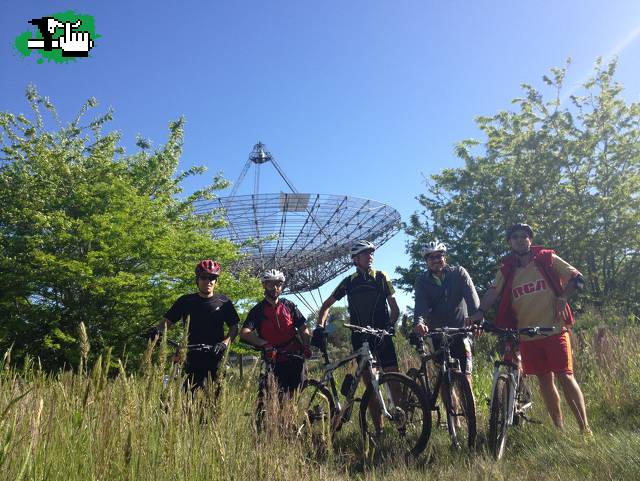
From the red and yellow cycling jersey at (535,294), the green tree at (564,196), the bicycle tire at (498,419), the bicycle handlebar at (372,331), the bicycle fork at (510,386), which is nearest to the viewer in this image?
the bicycle tire at (498,419)

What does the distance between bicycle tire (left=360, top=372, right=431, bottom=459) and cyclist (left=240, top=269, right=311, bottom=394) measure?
0.87 m

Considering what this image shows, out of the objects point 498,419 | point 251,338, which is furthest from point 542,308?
point 251,338

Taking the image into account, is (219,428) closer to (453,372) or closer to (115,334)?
(453,372)

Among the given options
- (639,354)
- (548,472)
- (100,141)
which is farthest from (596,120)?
(548,472)

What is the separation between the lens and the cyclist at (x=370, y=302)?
5641 mm

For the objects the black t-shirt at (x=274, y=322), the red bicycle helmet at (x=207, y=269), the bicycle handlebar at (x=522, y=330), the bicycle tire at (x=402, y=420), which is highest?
the red bicycle helmet at (x=207, y=269)

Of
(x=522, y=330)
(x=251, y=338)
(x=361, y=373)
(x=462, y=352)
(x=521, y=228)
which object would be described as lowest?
(x=361, y=373)

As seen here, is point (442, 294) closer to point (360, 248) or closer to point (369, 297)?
point (369, 297)

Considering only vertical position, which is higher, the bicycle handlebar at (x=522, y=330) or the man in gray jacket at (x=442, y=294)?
the man in gray jacket at (x=442, y=294)

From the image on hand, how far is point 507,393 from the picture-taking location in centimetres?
447

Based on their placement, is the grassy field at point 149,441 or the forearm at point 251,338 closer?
the grassy field at point 149,441

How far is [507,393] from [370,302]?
182 cm

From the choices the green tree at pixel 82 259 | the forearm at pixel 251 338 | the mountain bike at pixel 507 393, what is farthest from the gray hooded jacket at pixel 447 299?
the green tree at pixel 82 259

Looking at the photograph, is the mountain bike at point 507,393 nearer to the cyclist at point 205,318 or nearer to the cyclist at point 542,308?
the cyclist at point 542,308
